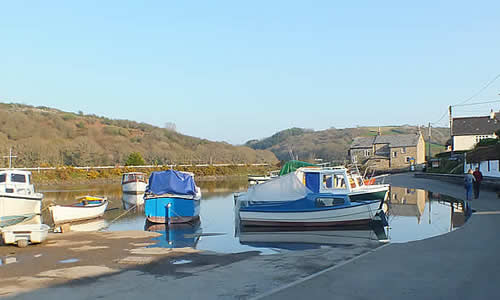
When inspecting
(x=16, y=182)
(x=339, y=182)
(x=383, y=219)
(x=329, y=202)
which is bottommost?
(x=383, y=219)

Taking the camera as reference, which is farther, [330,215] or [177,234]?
[330,215]

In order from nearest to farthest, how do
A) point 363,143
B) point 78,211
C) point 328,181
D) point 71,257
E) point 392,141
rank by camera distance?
point 71,257, point 328,181, point 78,211, point 392,141, point 363,143

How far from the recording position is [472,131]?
76.2 m

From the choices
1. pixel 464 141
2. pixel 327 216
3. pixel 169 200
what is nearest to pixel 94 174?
pixel 169 200

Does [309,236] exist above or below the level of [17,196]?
below

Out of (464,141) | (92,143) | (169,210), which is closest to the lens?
(169,210)

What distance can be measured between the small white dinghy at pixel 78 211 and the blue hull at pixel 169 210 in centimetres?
391

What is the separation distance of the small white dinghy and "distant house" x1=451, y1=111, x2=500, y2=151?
61.9 metres

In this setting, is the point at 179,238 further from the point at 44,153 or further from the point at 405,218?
the point at 44,153

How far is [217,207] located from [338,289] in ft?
83.5

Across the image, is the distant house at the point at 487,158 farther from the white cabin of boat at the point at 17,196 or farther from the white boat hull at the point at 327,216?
the white cabin of boat at the point at 17,196

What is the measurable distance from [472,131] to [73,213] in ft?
221

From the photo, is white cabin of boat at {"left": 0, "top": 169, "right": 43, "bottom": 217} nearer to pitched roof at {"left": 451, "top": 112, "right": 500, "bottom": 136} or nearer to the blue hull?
the blue hull

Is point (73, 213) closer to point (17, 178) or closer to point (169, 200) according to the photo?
point (17, 178)
